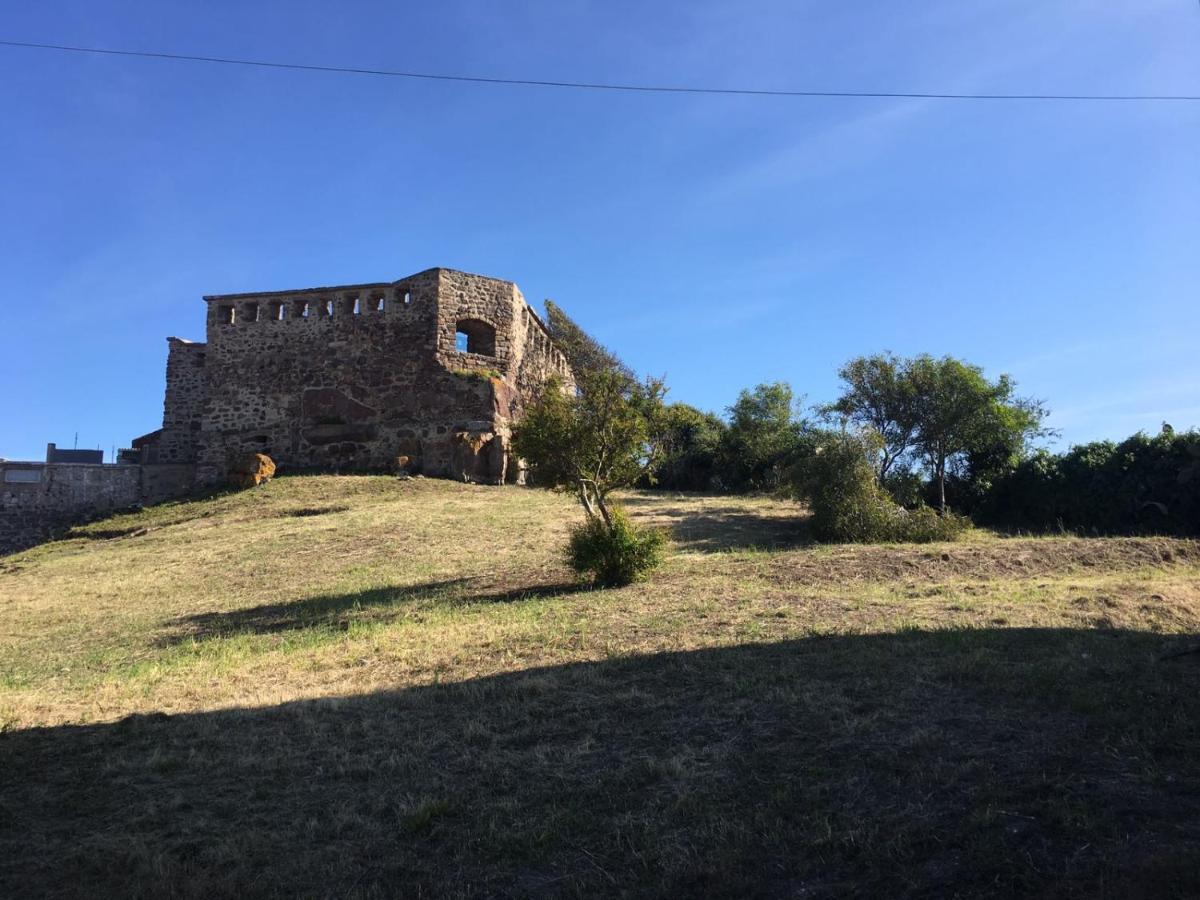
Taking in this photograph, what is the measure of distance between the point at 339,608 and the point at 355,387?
1614cm

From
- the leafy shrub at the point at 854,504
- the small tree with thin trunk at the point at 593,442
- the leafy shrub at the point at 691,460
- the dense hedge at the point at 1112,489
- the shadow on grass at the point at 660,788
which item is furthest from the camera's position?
→ the leafy shrub at the point at 691,460

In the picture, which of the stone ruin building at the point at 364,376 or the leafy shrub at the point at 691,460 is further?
the leafy shrub at the point at 691,460

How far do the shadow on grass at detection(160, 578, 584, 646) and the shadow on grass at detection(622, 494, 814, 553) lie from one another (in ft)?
14.5

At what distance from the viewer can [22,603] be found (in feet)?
43.0

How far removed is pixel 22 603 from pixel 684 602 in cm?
1086

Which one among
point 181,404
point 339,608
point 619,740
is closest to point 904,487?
point 339,608

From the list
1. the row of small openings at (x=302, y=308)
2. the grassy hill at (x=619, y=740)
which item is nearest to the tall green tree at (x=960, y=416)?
the grassy hill at (x=619, y=740)

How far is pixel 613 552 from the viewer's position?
12.1 meters

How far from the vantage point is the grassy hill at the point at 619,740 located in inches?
151

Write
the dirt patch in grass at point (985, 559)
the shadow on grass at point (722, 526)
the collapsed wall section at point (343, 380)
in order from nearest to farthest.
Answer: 1. the dirt patch in grass at point (985, 559)
2. the shadow on grass at point (722, 526)
3. the collapsed wall section at point (343, 380)

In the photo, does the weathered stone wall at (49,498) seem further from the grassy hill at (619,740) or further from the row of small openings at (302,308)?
the grassy hill at (619,740)

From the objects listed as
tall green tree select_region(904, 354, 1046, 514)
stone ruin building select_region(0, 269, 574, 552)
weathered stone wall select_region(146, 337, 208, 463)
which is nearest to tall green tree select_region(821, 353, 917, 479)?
tall green tree select_region(904, 354, 1046, 514)

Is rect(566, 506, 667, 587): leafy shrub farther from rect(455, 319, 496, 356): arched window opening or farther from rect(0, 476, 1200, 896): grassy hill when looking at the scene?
rect(455, 319, 496, 356): arched window opening

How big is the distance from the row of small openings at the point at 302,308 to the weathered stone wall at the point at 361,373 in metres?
0.03
